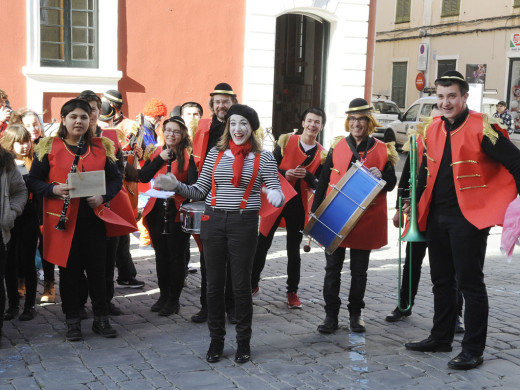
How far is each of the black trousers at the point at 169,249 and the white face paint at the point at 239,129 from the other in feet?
4.59

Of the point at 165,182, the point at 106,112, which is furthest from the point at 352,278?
the point at 106,112

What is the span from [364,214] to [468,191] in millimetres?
1040

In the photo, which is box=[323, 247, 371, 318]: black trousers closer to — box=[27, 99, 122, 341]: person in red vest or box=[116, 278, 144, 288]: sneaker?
box=[27, 99, 122, 341]: person in red vest

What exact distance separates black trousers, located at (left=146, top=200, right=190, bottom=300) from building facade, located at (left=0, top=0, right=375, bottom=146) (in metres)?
5.61

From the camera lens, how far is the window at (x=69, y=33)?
12156 mm

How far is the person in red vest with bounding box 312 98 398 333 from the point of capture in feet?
19.4

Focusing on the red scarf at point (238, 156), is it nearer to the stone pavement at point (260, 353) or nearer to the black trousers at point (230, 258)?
the black trousers at point (230, 258)

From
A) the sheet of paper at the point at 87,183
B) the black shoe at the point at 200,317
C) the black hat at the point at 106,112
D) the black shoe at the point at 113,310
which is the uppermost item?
the black hat at the point at 106,112

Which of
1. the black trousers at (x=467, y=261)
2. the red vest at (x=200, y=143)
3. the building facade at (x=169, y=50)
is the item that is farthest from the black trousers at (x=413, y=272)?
the building facade at (x=169, y=50)

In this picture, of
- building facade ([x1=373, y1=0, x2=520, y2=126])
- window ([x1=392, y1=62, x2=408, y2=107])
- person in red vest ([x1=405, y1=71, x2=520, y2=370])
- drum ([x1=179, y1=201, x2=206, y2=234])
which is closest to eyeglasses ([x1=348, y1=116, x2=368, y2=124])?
person in red vest ([x1=405, y1=71, x2=520, y2=370])

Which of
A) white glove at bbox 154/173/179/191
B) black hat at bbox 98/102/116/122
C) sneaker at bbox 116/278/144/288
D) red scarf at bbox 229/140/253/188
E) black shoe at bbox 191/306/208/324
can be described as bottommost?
sneaker at bbox 116/278/144/288

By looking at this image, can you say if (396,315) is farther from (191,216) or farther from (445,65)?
(445,65)

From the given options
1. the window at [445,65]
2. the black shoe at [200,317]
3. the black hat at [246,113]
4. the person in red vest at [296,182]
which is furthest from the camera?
the window at [445,65]

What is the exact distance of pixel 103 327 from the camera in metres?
5.77
